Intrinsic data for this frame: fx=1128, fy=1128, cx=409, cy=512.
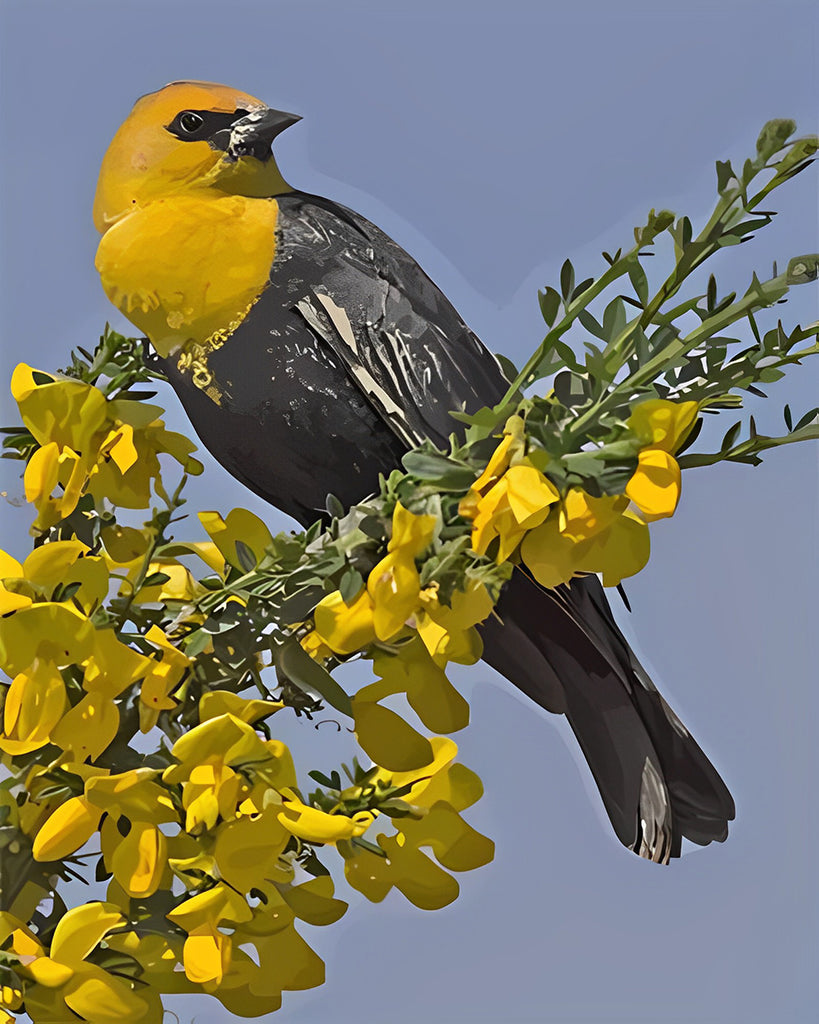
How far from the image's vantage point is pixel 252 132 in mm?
571

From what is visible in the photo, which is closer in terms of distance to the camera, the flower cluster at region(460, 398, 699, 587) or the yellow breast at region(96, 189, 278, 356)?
the flower cluster at region(460, 398, 699, 587)

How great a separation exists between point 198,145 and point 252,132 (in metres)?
0.03

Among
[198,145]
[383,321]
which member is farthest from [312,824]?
[198,145]

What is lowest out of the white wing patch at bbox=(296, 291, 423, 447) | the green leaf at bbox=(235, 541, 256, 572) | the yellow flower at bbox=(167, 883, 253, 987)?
the yellow flower at bbox=(167, 883, 253, 987)

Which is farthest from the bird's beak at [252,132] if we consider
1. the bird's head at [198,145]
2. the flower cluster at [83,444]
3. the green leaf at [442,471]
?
the green leaf at [442,471]

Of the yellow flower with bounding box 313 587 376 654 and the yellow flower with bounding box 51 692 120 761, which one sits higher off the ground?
the yellow flower with bounding box 313 587 376 654

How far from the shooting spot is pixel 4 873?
47 centimetres

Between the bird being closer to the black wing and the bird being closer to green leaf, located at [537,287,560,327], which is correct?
the black wing

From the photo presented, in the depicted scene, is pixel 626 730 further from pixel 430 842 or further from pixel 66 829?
pixel 66 829

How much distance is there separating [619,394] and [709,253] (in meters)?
0.06

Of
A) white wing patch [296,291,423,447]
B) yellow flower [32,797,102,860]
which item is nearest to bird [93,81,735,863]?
white wing patch [296,291,423,447]

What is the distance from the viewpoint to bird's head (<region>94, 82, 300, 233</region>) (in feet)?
1.88

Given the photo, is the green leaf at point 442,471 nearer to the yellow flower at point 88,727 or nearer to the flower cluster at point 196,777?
the flower cluster at point 196,777

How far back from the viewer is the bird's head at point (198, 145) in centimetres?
57
